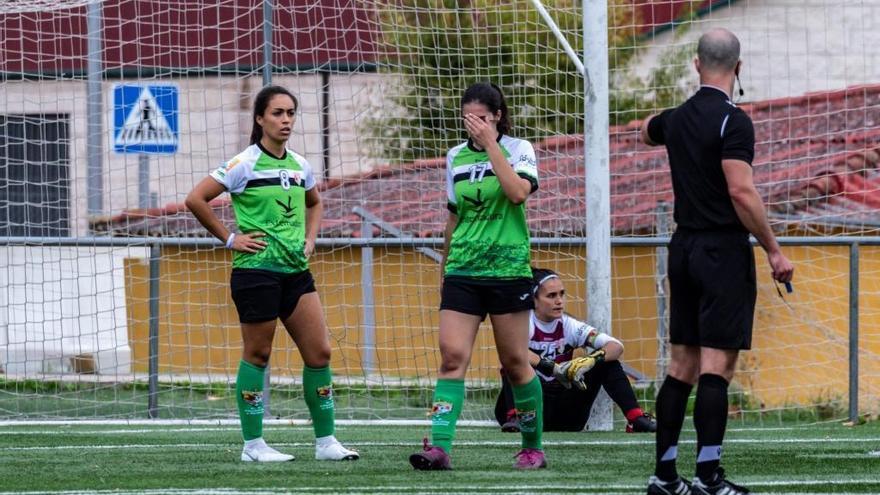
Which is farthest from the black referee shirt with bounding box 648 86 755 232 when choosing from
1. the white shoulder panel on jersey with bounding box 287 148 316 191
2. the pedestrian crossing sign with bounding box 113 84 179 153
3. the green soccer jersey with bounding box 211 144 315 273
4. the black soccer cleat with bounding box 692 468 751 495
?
the pedestrian crossing sign with bounding box 113 84 179 153

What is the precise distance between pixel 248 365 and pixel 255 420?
28 centimetres

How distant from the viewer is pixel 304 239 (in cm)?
788

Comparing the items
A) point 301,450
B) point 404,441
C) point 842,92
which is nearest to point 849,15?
point 842,92

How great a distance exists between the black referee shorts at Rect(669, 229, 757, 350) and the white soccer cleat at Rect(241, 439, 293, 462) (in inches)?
98.2

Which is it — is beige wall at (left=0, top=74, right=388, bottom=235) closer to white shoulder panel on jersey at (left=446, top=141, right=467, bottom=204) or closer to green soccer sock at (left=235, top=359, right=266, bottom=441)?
green soccer sock at (left=235, top=359, right=266, bottom=441)

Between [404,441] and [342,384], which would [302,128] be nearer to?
[342,384]

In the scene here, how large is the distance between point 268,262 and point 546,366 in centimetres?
271

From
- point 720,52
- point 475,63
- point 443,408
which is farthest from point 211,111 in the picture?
point 720,52

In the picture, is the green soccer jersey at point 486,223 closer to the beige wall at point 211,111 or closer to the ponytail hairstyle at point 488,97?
the ponytail hairstyle at point 488,97

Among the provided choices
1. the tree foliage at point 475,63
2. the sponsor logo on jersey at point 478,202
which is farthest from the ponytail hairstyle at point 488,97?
the tree foliage at point 475,63

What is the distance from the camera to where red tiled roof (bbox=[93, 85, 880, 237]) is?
464 inches

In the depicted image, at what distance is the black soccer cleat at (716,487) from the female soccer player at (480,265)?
4.56ft

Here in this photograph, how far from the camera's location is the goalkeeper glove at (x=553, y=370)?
942cm

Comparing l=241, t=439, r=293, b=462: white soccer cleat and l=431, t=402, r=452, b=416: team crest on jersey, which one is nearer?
l=431, t=402, r=452, b=416: team crest on jersey
